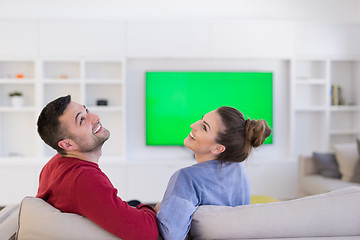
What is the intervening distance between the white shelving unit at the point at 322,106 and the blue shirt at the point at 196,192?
12.8 ft

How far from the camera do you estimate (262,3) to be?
561 cm

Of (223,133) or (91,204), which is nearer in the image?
(91,204)

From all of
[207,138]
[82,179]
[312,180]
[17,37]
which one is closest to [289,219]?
[207,138]

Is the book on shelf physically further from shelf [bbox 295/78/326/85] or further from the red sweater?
the red sweater

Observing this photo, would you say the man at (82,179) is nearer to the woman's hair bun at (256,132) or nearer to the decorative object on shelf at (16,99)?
the woman's hair bun at (256,132)

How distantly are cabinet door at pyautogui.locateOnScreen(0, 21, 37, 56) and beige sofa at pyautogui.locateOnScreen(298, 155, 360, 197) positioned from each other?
11.0 feet

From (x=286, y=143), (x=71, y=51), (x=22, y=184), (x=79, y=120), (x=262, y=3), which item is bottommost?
(x=22, y=184)

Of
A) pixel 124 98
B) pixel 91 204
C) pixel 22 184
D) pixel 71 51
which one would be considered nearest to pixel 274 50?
pixel 124 98

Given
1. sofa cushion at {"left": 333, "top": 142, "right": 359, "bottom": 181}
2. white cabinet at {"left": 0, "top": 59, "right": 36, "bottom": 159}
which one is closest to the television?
sofa cushion at {"left": 333, "top": 142, "right": 359, "bottom": 181}

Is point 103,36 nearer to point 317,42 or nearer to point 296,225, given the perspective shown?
point 317,42

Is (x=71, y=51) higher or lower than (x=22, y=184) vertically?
higher

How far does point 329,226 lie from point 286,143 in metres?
4.33

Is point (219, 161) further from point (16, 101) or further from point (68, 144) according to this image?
point (16, 101)

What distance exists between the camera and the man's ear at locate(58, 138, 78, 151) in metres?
1.63
